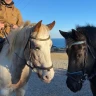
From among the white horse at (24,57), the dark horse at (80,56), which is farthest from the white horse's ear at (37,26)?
the dark horse at (80,56)

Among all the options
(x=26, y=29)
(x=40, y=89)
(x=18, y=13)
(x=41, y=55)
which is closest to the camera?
(x=41, y=55)

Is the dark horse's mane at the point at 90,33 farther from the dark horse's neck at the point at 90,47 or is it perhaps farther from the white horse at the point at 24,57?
the white horse at the point at 24,57

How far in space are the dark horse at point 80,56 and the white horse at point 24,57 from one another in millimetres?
395

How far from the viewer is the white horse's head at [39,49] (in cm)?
370

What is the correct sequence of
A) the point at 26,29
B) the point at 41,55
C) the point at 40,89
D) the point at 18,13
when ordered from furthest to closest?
the point at 40,89, the point at 18,13, the point at 26,29, the point at 41,55

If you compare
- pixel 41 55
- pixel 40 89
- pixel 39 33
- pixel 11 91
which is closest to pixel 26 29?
pixel 39 33

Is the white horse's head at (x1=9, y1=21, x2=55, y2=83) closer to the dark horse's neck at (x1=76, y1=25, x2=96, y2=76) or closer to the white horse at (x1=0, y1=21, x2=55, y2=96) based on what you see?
the white horse at (x1=0, y1=21, x2=55, y2=96)

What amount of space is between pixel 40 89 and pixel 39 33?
4.69 meters

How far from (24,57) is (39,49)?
407mm

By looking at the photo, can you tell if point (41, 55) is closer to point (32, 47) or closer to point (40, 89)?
point (32, 47)

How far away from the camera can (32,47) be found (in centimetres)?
378

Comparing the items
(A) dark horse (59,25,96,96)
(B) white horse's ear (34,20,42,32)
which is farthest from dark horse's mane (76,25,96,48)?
(B) white horse's ear (34,20,42,32)

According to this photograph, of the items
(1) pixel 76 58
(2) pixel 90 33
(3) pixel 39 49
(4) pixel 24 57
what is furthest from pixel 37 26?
(2) pixel 90 33

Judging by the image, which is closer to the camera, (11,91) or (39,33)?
(39,33)
